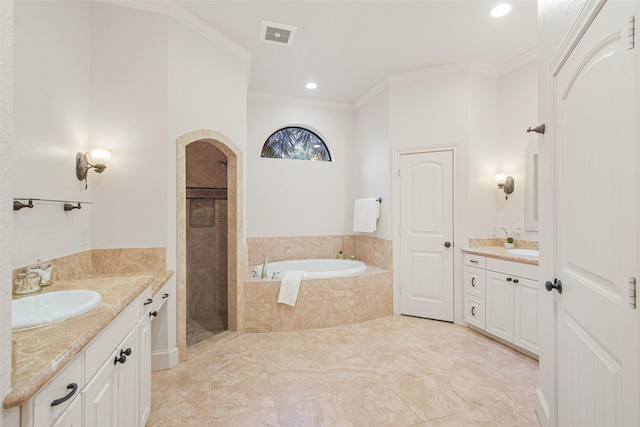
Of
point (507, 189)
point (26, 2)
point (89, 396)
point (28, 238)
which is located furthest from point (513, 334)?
point (26, 2)

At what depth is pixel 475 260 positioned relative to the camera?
3146mm

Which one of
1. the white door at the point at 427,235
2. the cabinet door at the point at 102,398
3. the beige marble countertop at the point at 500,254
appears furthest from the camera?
the white door at the point at 427,235

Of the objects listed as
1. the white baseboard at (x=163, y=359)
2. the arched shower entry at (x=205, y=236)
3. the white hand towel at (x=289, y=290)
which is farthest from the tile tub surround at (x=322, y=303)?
the white baseboard at (x=163, y=359)

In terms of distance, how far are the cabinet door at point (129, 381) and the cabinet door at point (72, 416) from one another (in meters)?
0.33

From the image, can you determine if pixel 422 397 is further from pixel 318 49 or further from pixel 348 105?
pixel 348 105

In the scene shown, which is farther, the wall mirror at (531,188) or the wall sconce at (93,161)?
the wall mirror at (531,188)

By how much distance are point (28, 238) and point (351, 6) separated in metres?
2.76

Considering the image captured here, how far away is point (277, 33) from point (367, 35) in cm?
87

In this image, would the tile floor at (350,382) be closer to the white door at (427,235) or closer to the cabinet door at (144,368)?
the cabinet door at (144,368)

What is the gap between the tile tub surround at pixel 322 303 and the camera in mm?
3129

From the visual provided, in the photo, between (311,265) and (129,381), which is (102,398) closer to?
(129,381)

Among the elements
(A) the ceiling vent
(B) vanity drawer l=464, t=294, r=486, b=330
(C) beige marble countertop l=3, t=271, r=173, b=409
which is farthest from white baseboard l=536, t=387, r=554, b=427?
(A) the ceiling vent

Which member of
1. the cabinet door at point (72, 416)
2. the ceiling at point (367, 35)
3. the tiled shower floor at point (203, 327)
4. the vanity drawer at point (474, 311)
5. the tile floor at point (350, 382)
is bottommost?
the tiled shower floor at point (203, 327)

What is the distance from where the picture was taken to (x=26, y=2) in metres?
1.64
